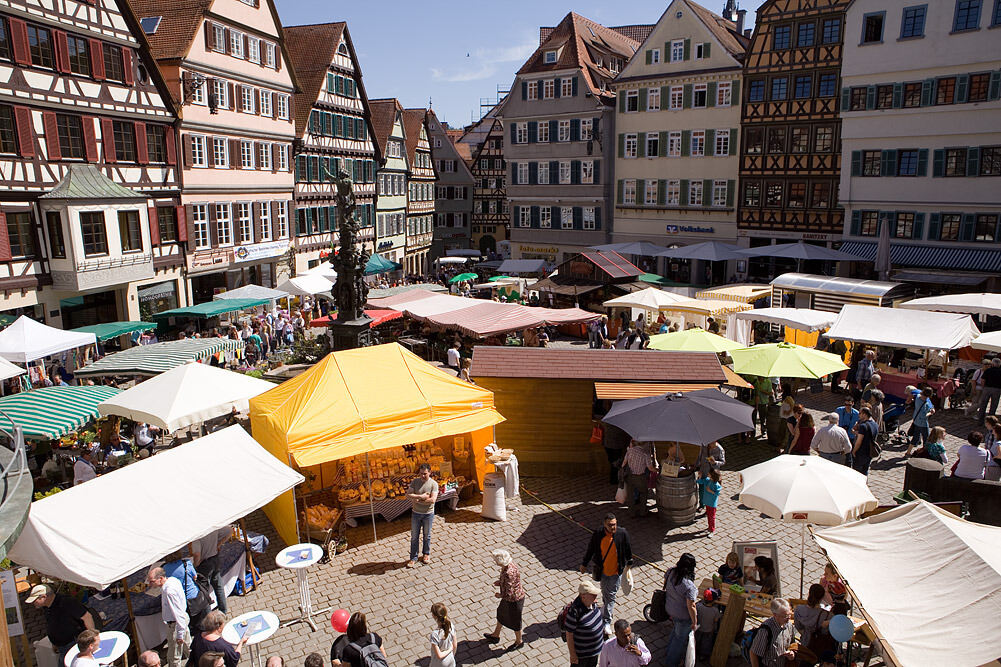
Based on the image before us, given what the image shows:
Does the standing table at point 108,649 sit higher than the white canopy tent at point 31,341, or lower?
lower

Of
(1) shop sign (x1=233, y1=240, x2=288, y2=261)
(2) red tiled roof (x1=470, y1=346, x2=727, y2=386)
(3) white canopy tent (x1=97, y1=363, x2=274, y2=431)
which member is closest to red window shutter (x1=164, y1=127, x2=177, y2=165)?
(1) shop sign (x1=233, y1=240, x2=288, y2=261)

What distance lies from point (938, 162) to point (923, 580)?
26891 mm

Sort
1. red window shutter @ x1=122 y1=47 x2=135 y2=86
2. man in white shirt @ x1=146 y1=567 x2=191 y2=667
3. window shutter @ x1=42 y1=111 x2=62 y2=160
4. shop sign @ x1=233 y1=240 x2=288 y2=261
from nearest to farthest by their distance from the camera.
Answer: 1. man in white shirt @ x1=146 y1=567 x2=191 y2=667
2. window shutter @ x1=42 y1=111 x2=62 y2=160
3. red window shutter @ x1=122 y1=47 x2=135 y2=86
4. shop sign @ x1=233 y1=240 x2=288 y2=261

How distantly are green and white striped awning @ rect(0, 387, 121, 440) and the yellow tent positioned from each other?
10.8 ft

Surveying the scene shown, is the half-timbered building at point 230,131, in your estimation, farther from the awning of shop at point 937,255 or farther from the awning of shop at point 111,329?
the awning of shop at point 937,255

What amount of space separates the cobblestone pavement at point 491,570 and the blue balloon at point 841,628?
1.30m

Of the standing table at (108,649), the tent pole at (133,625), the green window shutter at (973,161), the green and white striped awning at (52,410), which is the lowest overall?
the tent pole at (133,625)

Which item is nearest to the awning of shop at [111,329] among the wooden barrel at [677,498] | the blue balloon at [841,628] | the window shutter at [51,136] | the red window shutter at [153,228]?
the red window shutter at [153,228]

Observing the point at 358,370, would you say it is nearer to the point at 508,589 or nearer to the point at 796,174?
the point at 508,589

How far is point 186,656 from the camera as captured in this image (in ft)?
27.2

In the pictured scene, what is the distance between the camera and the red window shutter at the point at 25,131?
20219 millimetres

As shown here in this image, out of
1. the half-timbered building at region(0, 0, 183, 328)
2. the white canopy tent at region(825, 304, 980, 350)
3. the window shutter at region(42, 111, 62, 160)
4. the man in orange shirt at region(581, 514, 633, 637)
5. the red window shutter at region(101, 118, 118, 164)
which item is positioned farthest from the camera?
the red window shutter at region(101, 118, 118, 164)

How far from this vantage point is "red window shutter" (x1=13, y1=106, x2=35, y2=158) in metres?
20.2

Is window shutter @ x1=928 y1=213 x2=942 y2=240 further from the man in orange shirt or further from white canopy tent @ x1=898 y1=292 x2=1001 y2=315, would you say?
the man in orange shirt
